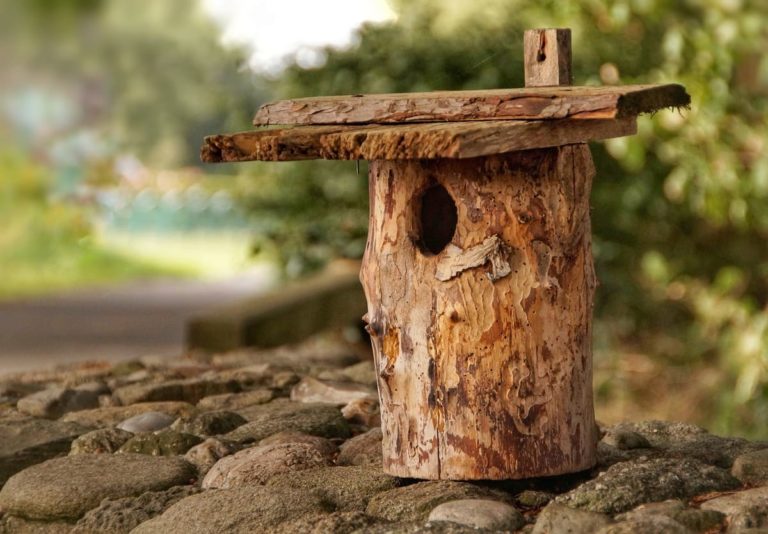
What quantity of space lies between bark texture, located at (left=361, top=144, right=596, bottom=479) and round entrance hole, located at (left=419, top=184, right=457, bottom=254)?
109 mm

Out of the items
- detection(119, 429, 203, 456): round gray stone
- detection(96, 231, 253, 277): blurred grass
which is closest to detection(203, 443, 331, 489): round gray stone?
detection(119, 429, 203, 456): round gray stone

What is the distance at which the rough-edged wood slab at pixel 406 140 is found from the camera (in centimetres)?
318

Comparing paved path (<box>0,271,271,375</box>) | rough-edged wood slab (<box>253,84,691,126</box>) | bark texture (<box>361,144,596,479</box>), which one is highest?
rough-edged wood slab (<box>253,84,691,126</box>)

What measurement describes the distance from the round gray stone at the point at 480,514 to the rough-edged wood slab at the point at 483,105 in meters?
0.94

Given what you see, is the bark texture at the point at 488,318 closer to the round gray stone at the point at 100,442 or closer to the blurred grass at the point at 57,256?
the round gray stone at the point at 100,442

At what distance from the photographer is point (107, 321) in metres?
11.8

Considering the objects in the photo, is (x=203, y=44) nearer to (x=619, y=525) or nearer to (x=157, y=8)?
(x=157, y=8)

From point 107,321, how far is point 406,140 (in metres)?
8.95

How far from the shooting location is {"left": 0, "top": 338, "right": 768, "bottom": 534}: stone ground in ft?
10.8

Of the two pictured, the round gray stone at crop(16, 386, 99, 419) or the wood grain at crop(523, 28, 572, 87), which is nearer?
the wood grain at crop(523, 28, 572, 87)

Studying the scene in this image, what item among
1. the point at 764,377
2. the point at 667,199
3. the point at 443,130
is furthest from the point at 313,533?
the point at 667,199

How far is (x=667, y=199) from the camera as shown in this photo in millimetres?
8289

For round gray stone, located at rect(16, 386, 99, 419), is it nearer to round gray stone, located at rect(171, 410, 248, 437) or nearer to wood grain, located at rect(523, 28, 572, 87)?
round gray stone, located at rect(171, 410, 248, 437)

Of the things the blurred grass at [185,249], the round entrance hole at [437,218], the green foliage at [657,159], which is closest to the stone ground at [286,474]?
the round entrance hole at [437,218]
